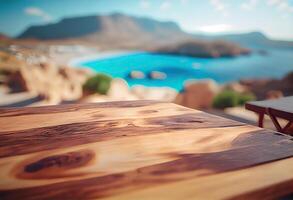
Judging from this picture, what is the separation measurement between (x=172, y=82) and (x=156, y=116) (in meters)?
→ 7.45

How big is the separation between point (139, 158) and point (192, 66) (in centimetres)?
828

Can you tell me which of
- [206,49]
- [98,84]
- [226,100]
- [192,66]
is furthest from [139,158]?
[192,66]

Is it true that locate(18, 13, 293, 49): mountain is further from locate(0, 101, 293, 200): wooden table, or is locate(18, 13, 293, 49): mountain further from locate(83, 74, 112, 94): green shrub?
locate(0, 101, 293, 200): wooden table

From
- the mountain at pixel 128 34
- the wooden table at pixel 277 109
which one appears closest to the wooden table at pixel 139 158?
the wooden table at pixel 277 109

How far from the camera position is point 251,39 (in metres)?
7.22

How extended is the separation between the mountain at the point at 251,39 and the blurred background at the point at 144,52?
26 millimetres

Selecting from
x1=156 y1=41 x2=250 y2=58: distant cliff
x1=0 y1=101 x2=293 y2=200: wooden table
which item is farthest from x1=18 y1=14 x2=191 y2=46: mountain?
x1=0 y1=101 x2=293 y2=200: wooden table

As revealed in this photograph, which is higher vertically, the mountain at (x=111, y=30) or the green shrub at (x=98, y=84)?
the mountain at (x=111, y=30)

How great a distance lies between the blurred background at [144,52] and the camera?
551 centimetres

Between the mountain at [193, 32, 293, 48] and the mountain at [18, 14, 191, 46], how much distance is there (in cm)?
83

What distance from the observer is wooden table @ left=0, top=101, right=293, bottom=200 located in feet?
1.63

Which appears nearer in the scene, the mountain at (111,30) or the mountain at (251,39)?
the mountain at (111,30)

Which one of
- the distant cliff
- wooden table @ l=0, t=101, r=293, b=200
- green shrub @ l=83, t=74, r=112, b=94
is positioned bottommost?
green shrub @ l=83, t=74, r=112, b=94

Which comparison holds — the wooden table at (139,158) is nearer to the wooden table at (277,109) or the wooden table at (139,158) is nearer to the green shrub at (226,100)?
the wooden table at (277,109)
